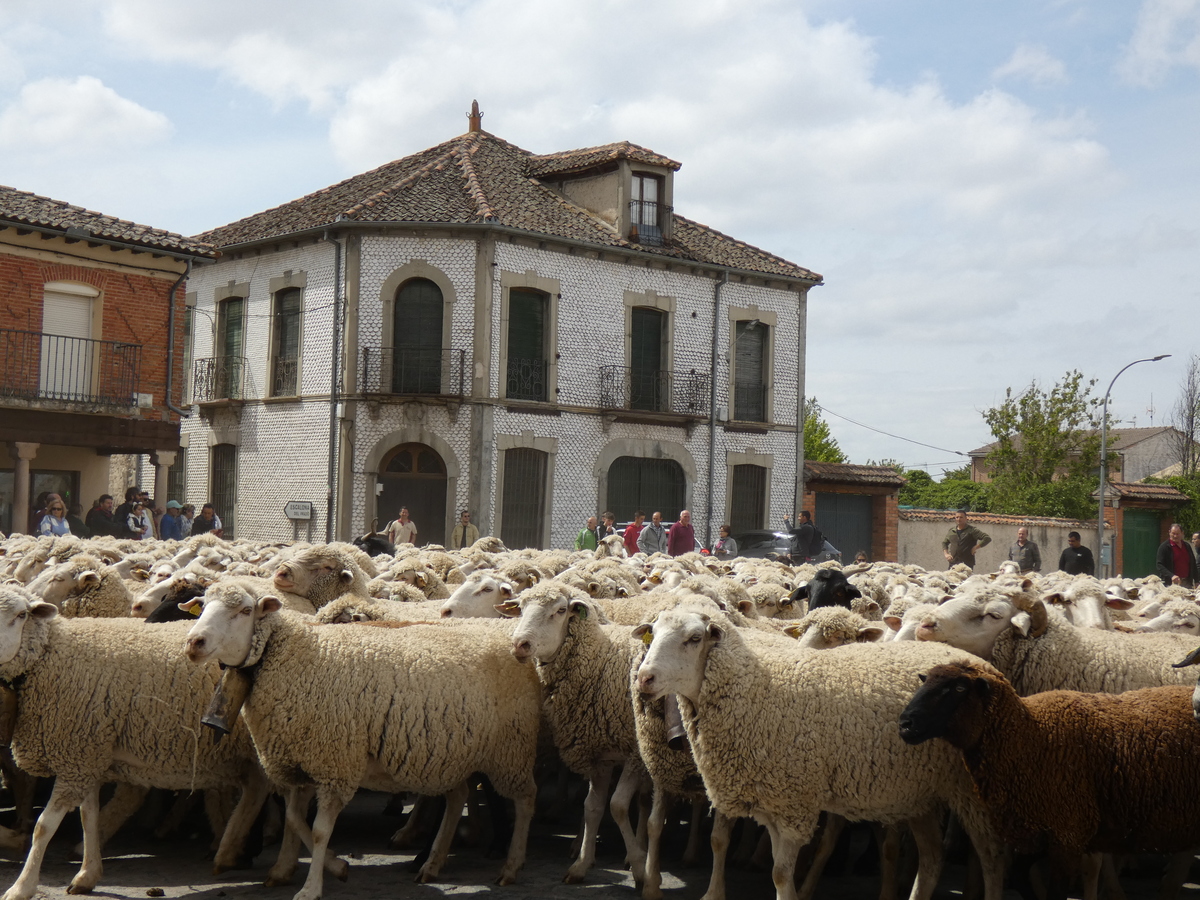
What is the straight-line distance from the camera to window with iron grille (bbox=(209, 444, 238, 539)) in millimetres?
28625

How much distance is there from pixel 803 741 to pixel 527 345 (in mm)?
21991

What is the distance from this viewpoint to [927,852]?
240 inches

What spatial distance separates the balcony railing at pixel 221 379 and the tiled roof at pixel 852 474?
13.7 meters

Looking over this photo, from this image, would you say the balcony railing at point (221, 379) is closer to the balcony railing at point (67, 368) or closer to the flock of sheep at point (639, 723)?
the balcony railing at point (67, 368)

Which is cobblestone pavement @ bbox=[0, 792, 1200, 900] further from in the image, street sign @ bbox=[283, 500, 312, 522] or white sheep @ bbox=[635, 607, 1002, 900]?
street sign @ bbox=[283, 500, 312, 522]

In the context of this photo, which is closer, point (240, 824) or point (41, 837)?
point (41, 837)

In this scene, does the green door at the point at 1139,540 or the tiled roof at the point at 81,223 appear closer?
the tiled roof at the point at 81,223

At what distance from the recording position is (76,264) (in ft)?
76.0

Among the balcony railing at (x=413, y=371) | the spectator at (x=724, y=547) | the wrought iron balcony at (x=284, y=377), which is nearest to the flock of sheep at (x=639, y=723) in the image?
the spectator at (x=724, y=547)

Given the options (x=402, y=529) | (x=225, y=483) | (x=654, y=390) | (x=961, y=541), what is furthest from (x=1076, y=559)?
(x=225, y=483)

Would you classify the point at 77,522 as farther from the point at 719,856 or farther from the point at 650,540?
the point at 719,856

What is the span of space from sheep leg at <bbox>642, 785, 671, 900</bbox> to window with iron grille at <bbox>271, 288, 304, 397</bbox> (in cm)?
2198

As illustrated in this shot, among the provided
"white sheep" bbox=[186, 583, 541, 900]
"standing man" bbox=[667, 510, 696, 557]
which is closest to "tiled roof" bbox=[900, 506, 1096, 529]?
"standing man" bbox=[667, 510, 696, 557]

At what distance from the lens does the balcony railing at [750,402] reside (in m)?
30.3
